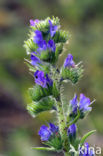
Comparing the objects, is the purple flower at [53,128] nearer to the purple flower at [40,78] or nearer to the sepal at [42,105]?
the sepal at [42,105]

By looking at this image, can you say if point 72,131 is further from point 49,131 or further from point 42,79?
point 42,79

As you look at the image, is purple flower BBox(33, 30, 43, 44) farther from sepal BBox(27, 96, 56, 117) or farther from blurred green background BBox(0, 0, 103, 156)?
blurred green background BBox(0, 0, 103, 156)

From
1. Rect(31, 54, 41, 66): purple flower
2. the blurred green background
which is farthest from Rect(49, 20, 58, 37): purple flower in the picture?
the blurred green background

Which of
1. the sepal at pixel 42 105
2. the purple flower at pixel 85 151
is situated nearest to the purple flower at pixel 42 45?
the sepal at pixel 42 105

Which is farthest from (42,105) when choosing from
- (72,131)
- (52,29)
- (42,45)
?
(52,29)

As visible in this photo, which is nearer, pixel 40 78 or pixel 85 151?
pixel 85 151

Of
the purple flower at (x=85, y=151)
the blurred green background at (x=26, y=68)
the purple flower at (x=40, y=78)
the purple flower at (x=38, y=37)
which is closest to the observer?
the purple flower at (x=85, y=151)
